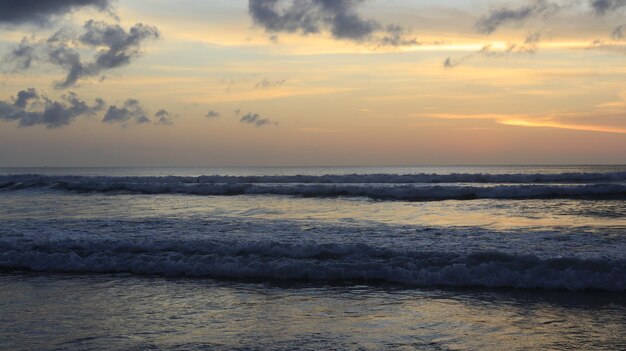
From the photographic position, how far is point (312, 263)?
10734 millimetres

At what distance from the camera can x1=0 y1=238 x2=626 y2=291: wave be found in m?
9.66

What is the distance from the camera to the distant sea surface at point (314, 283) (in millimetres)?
7004

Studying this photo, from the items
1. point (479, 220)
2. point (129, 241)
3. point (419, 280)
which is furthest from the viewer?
point (479, 220)

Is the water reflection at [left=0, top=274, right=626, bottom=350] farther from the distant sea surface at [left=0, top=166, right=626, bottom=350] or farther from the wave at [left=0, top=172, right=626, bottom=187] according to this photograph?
the wave at [left=0, top=172, right=626, bottom=187]

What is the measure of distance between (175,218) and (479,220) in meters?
10.5

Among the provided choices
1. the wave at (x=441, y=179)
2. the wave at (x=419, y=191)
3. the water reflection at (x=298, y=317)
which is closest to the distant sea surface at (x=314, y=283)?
the water reflection at (x=298, y=317)

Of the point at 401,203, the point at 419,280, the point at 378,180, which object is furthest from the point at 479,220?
the point at 378,180

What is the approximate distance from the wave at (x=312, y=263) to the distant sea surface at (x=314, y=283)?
31mm

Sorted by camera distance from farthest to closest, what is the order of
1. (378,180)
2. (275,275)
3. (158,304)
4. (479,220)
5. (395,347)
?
(378,180) → (479,220) → (275,275) → (158,304) → (395,347)

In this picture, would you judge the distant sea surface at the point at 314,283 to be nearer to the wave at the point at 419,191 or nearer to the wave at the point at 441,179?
the wave at the point at 419,191

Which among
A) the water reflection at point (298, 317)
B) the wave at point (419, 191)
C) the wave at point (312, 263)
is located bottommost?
the water reflection at point (298, 317)

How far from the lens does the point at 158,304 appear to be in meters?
8.62

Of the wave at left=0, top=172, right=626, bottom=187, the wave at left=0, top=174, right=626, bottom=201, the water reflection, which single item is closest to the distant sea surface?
the water reflection

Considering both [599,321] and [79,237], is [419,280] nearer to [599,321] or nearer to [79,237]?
[599,321]
